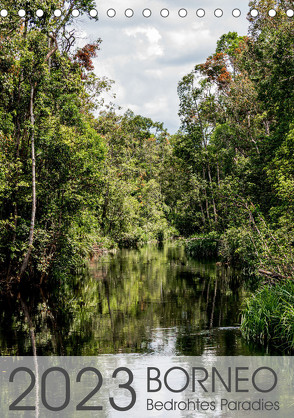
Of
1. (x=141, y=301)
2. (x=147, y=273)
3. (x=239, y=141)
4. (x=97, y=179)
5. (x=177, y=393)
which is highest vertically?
(x=239, y=141)

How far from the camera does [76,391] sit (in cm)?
742

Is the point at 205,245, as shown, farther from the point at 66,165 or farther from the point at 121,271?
the point at 66,165

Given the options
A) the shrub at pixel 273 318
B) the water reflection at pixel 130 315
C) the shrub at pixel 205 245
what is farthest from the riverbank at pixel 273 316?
the shrub at pixel 205 245

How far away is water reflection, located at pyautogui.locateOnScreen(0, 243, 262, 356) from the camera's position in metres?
10.4

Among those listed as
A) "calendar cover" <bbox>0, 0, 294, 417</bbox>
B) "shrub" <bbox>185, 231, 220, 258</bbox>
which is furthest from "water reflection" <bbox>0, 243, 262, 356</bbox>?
"shrub" <bbox>185, 231, 220, 258</bbox>

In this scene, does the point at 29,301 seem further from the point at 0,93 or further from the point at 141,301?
the point at 0,93

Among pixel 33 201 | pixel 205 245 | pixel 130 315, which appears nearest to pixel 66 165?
pixel 33 201

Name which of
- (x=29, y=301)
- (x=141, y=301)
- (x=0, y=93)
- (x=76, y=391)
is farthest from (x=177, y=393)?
(x=0, y=93)

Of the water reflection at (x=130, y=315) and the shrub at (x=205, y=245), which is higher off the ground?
the shrub at (x=205, y=245)

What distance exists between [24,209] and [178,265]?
12.8m

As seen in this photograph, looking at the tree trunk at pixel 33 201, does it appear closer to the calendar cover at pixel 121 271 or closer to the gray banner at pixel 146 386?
the calendar cover at pixel 121 271

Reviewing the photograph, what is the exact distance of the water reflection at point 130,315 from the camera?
408 inches

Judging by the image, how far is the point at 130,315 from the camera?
1403cm

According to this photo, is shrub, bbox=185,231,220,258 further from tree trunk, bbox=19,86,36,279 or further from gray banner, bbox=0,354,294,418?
gray banner, bbox=0,354,294,418
